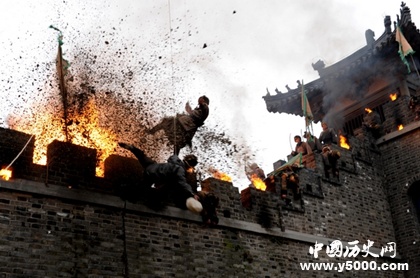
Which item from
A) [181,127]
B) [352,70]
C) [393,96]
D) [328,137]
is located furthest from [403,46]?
[181,127]

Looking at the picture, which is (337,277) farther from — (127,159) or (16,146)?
(16,146)

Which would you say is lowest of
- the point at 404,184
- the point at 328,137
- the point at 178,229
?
the point at 178,229

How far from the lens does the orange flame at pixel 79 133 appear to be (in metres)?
10.1

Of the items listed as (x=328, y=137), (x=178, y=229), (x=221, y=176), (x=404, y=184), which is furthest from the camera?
(x=328, y=137)

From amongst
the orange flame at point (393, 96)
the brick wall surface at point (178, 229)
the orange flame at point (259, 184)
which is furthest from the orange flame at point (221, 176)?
the orange flame at point (393, 96)

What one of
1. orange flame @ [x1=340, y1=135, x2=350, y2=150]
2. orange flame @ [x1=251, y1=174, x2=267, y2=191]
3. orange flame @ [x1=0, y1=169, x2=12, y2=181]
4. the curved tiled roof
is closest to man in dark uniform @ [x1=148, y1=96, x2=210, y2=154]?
orange flame @ [x1=251, y1=174, x2=267, y2=191]

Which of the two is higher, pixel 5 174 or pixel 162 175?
pixel 162 175

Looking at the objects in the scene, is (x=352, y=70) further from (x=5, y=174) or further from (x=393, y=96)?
(x=5, y=174)

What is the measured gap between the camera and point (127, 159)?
10453 millimetres

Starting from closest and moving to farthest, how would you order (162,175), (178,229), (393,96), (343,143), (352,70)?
(162,175) < (178,229) < (343,143) < (393,96) < (352,70)

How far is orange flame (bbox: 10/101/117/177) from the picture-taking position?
10078mm

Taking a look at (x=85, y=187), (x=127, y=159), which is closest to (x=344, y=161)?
(x=127, y=159)

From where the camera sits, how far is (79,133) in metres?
10.5

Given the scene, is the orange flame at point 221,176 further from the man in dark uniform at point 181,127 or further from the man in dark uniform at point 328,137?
the man in dark uniform at point 328,137
